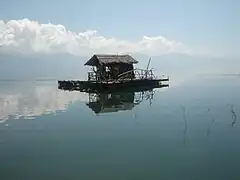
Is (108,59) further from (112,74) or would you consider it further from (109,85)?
(109,85)

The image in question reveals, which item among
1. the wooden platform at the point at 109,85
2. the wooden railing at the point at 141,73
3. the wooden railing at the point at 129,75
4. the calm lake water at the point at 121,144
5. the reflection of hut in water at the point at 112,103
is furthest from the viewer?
the wooden railing at the point at 141,73

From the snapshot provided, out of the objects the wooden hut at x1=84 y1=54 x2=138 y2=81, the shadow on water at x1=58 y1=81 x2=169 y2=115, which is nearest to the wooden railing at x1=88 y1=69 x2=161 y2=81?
the wooden hut at x1=84 y1=54 x2=138 y2=81

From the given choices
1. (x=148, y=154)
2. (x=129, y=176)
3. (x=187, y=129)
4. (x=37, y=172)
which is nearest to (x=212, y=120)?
(x=187, y=129)

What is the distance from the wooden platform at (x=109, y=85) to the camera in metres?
39.3

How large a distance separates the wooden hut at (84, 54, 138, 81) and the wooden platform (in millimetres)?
1557

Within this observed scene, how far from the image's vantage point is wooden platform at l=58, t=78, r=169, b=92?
129 ft

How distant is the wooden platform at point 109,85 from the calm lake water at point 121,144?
12534 mm

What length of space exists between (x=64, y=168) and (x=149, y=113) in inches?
528

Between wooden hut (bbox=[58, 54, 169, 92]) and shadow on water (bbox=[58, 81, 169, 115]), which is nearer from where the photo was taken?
shadow on water (bbox=[58, 81, 169, 115])

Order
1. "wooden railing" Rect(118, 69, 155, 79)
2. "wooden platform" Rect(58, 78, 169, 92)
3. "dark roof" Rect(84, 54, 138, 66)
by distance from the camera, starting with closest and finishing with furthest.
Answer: "wooden platform" Rect(58, 78, 169, 92)
"dark roof" Rect(84, 54, 138, 66)
"wooden railing" Rect(118, 69, 155, 79)

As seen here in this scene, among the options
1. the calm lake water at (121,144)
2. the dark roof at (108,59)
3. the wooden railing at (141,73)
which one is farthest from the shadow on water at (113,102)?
the wooden railing at (141,73)

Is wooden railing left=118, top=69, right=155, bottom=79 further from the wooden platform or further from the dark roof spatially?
the dark roof

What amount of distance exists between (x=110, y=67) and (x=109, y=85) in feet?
17.5

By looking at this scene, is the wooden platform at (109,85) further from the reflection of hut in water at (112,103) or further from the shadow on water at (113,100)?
the reflection of hut in water at (112,103)
